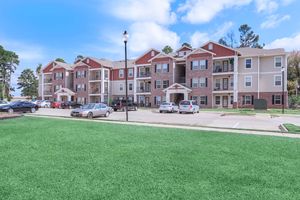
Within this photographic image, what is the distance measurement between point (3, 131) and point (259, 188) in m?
10.6

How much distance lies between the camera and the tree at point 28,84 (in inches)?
3533

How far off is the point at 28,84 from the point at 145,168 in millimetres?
96264

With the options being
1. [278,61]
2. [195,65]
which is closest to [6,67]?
[195,65]

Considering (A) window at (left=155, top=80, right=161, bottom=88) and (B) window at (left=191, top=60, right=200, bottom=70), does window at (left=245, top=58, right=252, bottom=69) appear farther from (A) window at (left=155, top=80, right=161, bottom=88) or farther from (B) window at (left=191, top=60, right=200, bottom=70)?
(A) window at (left=155, top=80, right=161, bottom=88)

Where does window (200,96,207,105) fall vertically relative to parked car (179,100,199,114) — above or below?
above

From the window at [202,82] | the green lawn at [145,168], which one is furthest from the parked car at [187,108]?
the green lawn at [145,168]

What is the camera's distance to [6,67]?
7956cm

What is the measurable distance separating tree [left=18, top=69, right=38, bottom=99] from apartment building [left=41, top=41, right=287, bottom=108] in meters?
44.3

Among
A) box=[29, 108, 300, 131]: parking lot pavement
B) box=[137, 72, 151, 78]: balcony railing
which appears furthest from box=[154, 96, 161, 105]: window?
box=[29, 108, 300, 131]: parking lot pavement

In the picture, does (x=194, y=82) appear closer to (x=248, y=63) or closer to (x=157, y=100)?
(x=157, y=100)

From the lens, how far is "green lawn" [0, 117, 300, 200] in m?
4.66

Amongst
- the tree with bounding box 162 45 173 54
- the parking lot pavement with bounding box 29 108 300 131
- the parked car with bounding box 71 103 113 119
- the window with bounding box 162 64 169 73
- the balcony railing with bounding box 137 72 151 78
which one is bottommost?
the parking lot pavement with bounding box 29 108 300 131

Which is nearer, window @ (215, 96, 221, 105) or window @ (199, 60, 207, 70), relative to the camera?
window @ (199, 60, 207, 70)

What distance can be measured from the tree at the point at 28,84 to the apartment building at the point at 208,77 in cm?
4433
